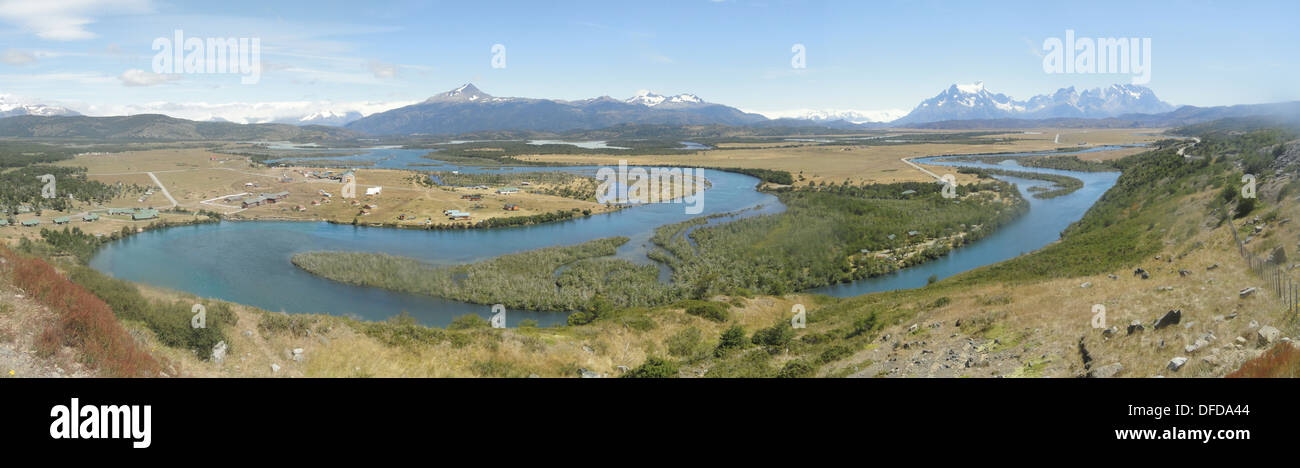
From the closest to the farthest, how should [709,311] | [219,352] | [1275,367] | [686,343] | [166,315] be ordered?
[1275,367]
[219,352]
[166,315]
[686,343]
[709,311]

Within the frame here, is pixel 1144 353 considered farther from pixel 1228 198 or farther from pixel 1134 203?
pixel 1134 203

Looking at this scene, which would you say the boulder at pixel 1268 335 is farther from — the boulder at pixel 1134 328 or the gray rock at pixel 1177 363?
the boulder at pixel 1134 328

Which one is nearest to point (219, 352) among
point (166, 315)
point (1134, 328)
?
point (166, 315)

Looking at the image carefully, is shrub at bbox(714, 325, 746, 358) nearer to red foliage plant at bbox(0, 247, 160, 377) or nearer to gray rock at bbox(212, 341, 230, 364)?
gray rock at bbox(212, 341, 230, 364)

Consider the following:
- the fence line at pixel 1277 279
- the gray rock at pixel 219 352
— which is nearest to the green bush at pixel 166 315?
the gray rock at pixel 219 352

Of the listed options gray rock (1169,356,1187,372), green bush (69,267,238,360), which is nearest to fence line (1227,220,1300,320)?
gray rock (1169,356,1187,372)

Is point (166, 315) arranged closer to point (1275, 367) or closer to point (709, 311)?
point (709, 311)
